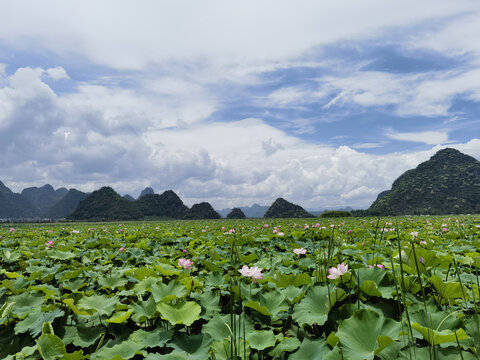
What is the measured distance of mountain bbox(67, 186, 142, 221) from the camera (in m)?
115

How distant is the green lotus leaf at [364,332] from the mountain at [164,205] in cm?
13631

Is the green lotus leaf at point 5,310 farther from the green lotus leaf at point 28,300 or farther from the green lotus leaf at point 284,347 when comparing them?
the green lotus leaf at point 284,347

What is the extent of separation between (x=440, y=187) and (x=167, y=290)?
10617 cm

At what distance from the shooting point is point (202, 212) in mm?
118562

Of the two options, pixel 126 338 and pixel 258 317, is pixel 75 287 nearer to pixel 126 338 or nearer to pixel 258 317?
pixel 126 338

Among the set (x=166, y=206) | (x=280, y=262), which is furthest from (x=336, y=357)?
(x=166, y=206)

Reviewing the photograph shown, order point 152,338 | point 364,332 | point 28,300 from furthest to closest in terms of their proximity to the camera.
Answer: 1. point 28,300
2. point 152,338
3. point 364,332

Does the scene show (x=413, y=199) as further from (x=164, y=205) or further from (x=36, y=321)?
(x=164, y=205)

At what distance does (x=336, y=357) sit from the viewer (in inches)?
56.3

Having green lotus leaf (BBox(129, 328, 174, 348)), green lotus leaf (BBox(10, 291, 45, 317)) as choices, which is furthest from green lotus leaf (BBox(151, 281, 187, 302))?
green lotus leaf (BBox(10, 291, 45, 317))

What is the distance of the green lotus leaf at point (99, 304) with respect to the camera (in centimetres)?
199

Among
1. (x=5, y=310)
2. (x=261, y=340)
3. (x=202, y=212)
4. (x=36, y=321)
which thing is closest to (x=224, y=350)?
(x=261, y=340)

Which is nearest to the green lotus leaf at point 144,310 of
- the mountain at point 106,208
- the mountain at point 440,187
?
the mountain at point 440,187

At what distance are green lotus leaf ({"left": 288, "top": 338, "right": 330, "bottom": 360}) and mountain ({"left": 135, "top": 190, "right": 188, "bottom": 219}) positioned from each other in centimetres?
13620
